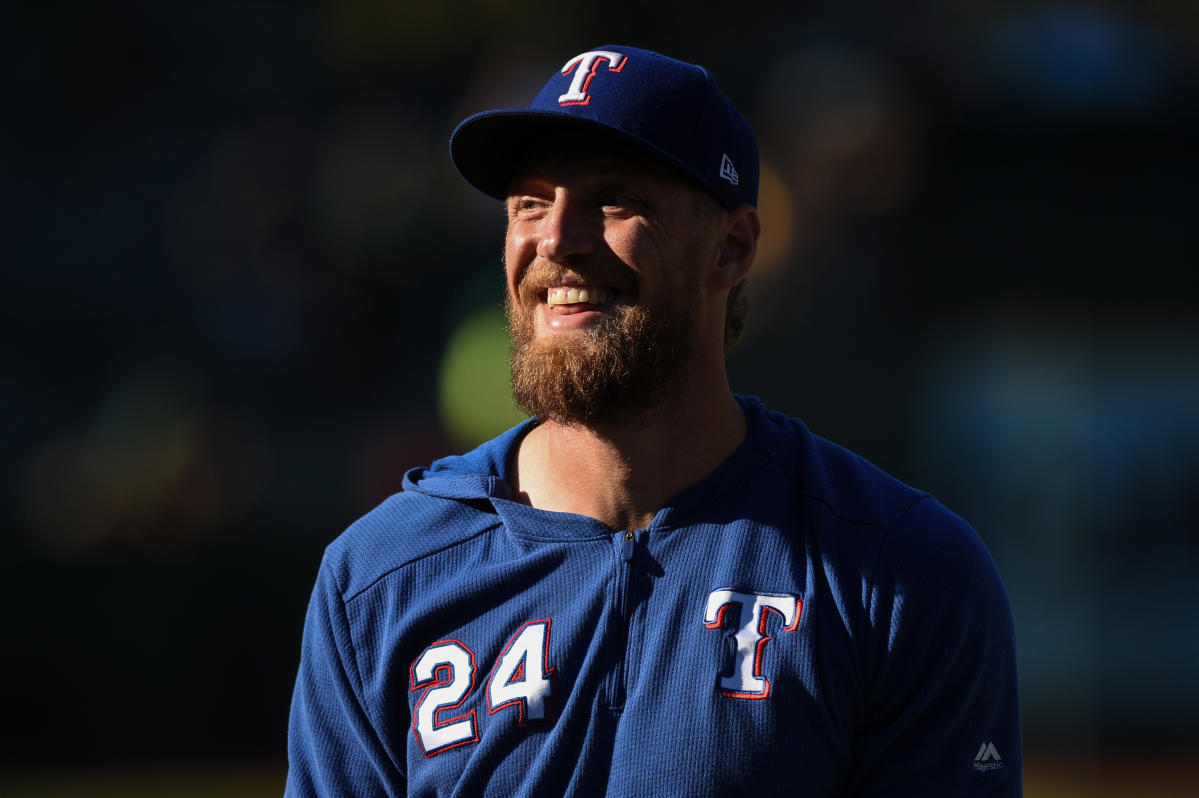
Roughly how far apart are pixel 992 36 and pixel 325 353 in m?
5.79

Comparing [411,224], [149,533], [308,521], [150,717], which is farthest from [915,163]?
[150,717]

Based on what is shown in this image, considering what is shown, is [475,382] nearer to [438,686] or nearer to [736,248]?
[736,248]

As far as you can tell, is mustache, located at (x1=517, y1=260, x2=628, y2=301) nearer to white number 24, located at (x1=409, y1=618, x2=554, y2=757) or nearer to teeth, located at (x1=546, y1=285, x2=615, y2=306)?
teeth, located at (x1=546, y1=285, x2=615, y2=306)

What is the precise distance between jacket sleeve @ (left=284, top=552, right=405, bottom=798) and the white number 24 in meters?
0.12

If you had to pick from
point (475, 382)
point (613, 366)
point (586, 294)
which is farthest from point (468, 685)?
point (475, 382)

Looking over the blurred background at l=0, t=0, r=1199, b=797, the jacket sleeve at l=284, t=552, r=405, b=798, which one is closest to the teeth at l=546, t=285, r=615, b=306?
the jacket sleeve at l=284, t=552, r=405, b=798

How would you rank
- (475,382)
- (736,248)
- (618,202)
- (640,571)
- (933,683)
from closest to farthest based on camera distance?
(933,683) → (640,571) → (618,202) → (736,248) → (475,382)

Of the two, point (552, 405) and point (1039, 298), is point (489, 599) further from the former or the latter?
point (1039, 298)

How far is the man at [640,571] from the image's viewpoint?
2324 millimetres

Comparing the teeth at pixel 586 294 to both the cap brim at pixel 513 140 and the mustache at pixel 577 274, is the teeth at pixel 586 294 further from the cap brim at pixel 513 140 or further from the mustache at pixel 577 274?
the cap brim at pixel 513 140

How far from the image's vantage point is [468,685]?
2.41 meters

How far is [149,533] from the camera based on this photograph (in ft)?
30.1

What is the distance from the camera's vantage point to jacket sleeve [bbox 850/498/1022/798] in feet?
7.70

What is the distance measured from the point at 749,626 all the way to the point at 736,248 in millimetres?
851
